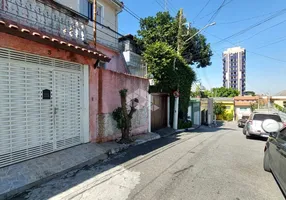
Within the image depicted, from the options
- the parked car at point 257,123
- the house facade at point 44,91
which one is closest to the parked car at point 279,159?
the house facade at point 44,91

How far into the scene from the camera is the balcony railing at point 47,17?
4647 mm

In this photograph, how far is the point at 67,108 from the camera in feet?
18.9

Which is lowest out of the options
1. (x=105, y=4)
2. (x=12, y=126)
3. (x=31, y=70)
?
(x=12, y=126)

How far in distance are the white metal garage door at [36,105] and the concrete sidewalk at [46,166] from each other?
0.26 metres

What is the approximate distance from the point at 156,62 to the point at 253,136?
699 centimetres

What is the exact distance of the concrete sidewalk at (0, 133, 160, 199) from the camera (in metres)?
3.66

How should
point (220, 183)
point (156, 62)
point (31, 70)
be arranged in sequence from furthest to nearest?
point (156, 62)
point (31, 70)
point (220, 183)

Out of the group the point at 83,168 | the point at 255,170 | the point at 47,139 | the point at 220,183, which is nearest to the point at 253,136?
Result: the point at 255,170

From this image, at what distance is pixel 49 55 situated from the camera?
519 centimetres

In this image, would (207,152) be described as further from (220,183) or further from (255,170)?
(220,183)

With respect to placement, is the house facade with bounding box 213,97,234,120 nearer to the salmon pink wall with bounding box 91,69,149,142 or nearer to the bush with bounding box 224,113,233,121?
the bush with bounding box 224,113,233,121

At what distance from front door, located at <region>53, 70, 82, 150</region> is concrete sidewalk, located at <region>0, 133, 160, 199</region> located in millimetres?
327

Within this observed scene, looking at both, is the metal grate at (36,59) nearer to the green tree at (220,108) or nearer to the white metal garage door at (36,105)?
the white metal garage door at (36,105)

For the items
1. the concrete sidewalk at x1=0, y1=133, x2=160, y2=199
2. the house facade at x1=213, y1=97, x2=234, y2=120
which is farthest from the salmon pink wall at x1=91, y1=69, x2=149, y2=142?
the house facade at x1=213, y1=97, x2=234, y2=120
